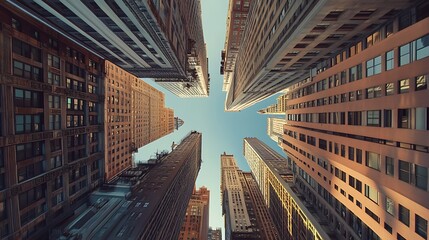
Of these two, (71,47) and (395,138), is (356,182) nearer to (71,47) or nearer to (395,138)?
(395,138)

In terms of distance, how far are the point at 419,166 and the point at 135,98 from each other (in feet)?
329

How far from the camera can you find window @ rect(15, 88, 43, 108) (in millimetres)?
28234

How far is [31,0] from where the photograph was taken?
31.7 meters

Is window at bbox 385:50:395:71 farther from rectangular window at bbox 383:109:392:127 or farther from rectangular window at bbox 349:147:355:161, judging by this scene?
rectangular window at bbox 349:147:355:161

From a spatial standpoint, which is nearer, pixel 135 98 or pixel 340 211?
pixel 340 211

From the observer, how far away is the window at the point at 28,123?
28.2 m

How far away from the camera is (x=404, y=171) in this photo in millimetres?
23047

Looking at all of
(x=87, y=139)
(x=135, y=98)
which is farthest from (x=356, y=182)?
(x=135, y=98)

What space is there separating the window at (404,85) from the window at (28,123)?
45277 millimetres

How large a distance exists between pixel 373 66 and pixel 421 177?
14.5 metres

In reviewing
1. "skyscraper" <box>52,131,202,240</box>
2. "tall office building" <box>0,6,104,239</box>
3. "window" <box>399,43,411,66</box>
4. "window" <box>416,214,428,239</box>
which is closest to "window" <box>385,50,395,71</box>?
"window" <box>399,43,411,66</box>

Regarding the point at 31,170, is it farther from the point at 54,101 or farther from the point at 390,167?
the point at 390,167

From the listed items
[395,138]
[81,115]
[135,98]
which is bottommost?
[395,138]

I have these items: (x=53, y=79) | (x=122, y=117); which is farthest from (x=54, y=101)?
(x=122, y=117)
